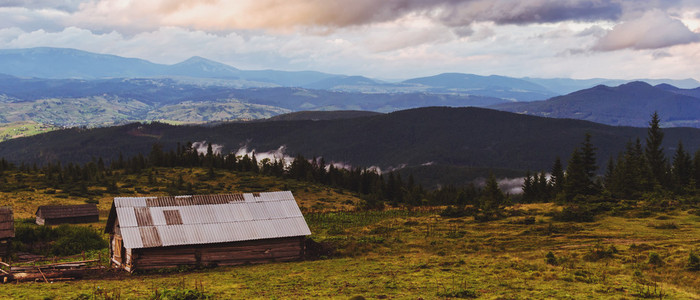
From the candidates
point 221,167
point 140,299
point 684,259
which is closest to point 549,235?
point 684,259

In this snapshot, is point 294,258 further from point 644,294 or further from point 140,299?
point 644,294

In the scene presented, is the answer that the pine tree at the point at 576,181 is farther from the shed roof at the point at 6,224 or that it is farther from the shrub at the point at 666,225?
the shed roof at the point at 6,224

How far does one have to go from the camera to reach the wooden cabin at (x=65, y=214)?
79.5 m

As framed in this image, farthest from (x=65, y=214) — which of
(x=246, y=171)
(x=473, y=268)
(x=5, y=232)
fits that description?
(x=246, y=171)

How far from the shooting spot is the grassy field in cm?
2883

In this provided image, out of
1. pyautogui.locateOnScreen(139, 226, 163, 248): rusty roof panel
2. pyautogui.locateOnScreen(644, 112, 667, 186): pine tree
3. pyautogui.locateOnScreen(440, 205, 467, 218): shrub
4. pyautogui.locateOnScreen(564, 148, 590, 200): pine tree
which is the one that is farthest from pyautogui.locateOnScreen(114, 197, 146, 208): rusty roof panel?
pyautogui.locateOnScreen(644, 112, 667, 186): pine tree

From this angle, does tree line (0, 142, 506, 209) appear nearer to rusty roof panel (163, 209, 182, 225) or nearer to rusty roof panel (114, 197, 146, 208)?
rusty roof panel (163, 209, 182, 225)

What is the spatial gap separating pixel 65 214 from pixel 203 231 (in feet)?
169

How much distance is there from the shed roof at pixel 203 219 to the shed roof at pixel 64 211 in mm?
43919

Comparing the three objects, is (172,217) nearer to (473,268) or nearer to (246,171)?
(473,268)

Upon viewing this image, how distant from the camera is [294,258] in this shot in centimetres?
4334

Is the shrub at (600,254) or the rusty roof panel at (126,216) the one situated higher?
the rusty roof panel at (126,216)

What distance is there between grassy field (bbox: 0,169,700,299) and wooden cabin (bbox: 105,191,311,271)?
1.48 meters

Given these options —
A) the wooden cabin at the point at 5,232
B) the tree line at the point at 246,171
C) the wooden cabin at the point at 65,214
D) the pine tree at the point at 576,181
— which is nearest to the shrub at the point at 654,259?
the pine tree at the point at 576,181
